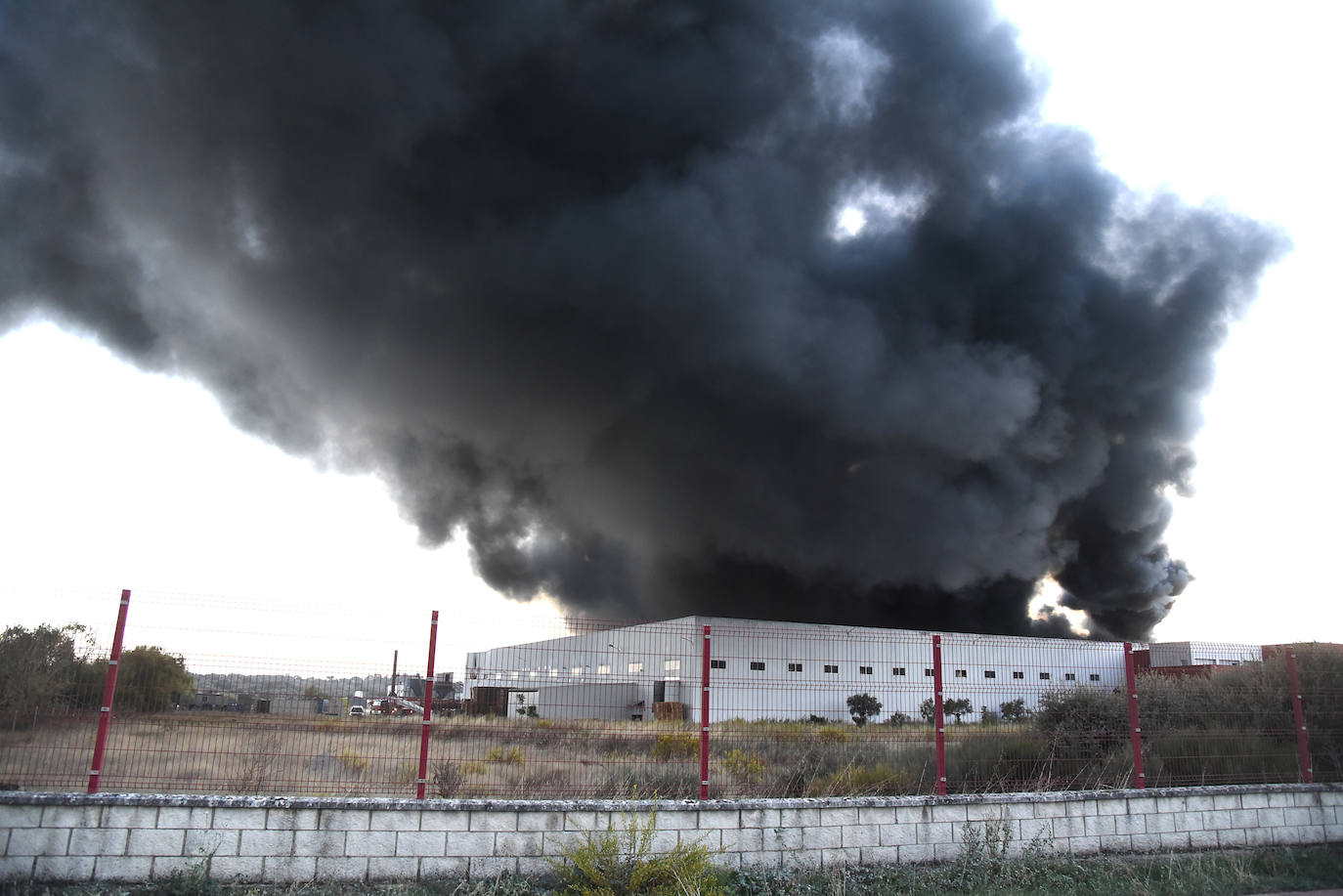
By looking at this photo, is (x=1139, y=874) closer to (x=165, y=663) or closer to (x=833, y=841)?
(x=833, y=841)

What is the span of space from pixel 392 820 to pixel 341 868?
Answer: 53 cm

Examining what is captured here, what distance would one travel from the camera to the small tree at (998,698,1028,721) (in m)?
11.5

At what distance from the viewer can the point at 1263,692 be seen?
12.9 m

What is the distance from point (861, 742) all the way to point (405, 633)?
6175 millimetres

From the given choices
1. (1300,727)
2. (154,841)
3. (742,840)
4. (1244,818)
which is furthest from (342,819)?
(1300,727)

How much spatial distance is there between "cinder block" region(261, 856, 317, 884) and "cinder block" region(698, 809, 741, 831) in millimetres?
3428

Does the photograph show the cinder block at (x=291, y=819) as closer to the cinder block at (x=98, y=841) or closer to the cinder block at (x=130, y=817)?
the cinder block at (x=130, y=817)

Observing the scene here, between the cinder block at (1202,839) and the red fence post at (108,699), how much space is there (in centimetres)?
1128

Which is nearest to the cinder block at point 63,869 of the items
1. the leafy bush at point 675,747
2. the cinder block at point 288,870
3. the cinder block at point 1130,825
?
the cinder block at point 288,870

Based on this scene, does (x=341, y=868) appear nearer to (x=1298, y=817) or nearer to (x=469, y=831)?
(x=469, y=831)

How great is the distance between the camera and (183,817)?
23.0ft

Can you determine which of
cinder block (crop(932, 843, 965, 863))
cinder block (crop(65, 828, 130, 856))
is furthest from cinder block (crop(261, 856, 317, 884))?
cinder block (crop(932, 843, 965, 863))

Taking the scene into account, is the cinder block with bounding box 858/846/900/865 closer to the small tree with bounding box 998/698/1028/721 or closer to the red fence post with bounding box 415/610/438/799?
the small tree with bounding box 998/698/1028/721

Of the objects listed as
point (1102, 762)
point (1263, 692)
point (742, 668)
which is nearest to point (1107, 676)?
point (1102, 762)
